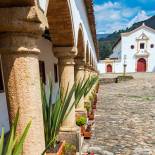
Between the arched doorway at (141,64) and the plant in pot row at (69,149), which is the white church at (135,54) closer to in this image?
the arched doorway at (141,64)

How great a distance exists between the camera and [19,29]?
1946mm

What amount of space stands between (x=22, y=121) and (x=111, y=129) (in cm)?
516

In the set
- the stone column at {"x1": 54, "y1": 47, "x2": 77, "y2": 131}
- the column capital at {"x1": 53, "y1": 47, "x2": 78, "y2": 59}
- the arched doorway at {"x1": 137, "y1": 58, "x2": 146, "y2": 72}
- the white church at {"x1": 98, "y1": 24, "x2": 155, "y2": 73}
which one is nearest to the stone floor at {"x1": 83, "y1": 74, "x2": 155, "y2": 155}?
the stone column at {"x1": 54, "y1": 47, "x2": 77, "y2": 131}

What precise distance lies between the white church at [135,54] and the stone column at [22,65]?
122 feet

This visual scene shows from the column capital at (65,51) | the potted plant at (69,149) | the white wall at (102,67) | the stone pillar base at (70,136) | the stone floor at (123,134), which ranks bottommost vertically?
the stone floor at (123,134)

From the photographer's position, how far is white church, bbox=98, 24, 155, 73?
38.7 m

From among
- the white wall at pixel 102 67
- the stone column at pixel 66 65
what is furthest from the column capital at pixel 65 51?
the white wall at pixel 102 67

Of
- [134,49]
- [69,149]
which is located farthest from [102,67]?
[69,149]

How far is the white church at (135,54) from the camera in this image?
3869 cm

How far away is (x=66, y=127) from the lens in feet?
15.6

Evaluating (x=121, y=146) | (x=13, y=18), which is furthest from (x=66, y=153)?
(x=13, y=18)

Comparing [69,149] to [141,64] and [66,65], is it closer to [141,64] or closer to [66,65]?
[66,65]

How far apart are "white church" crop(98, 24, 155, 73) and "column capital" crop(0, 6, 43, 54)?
37157mm

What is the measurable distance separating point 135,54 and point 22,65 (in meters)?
38.5
